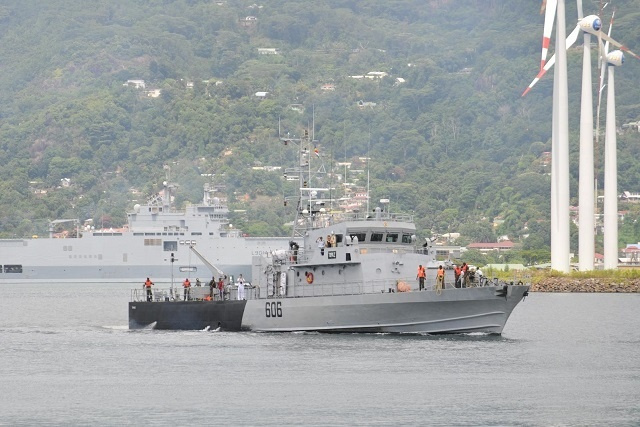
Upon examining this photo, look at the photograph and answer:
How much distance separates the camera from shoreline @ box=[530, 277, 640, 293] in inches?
4311

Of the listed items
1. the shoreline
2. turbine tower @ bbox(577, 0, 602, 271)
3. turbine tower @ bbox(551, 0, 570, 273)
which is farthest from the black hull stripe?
turbine tower @ bbox(577, 0, 602, 271)

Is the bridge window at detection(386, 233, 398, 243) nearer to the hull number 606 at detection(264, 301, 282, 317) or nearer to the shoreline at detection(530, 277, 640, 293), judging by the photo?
the hull number 606 at detection(264, 301, 282, 317)

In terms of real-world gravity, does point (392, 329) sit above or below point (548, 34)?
below

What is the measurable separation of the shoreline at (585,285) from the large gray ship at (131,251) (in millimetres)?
58249

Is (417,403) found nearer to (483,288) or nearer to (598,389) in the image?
(598,389)

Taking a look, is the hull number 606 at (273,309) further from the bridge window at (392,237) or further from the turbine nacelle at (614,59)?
the turbine nacelle at (614,59)

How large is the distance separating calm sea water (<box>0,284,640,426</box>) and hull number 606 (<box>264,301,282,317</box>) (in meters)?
0.94

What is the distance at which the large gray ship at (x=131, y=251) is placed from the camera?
16588cm

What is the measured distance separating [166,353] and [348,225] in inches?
364

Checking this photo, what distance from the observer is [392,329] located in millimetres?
57594

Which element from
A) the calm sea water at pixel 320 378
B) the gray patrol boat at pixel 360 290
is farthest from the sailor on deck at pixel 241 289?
the calm sea water at pixel 320 378

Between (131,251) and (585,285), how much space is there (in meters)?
72.1

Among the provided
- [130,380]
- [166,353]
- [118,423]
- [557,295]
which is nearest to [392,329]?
[166,353]

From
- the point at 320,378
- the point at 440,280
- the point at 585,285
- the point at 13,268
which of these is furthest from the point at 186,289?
the point at 13,268
